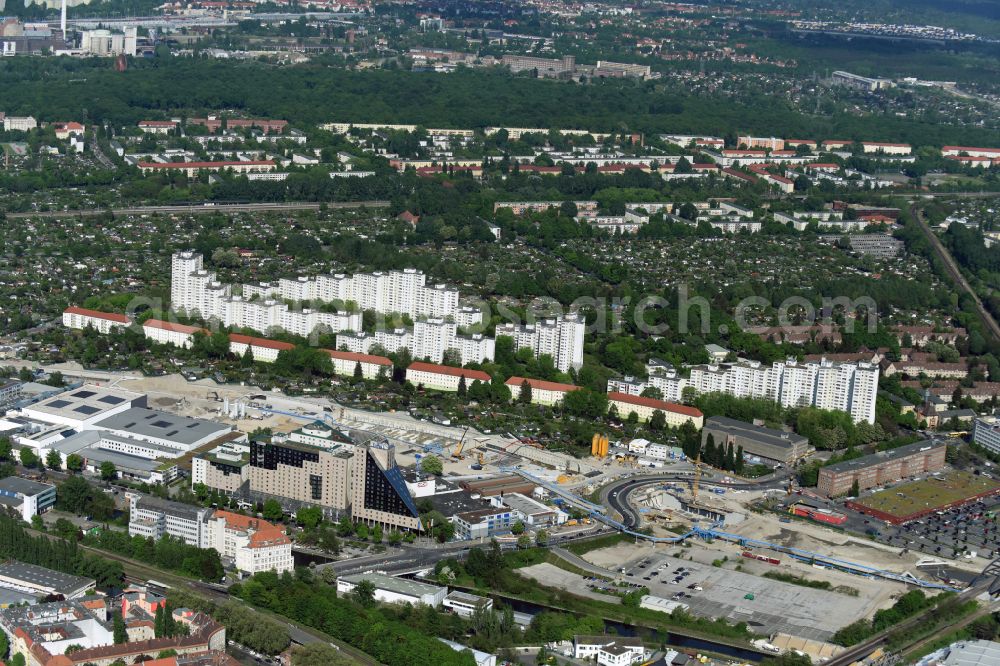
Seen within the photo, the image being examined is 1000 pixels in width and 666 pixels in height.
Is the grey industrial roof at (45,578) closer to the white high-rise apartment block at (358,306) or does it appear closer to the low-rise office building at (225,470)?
the low-rise office building at (225,470)

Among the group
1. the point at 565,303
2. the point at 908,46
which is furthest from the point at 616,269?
the point at 908,46

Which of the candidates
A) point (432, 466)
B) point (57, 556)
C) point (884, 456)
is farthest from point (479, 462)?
point (57, 556)

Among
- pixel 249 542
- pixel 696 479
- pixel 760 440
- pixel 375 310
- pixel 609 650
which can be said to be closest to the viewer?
pixel 609 650

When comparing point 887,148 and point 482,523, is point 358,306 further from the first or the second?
point 887,148

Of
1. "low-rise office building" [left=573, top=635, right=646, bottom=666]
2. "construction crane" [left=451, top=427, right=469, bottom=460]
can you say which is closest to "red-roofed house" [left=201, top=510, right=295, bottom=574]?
"low-rise office building" [left=573, top=635, right=646, bottom=666]

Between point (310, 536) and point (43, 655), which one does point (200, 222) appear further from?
point (43, 655)

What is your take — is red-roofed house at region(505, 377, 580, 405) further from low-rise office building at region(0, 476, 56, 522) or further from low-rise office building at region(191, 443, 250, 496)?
low-rise office building at region(0, 476, 56, 522)
